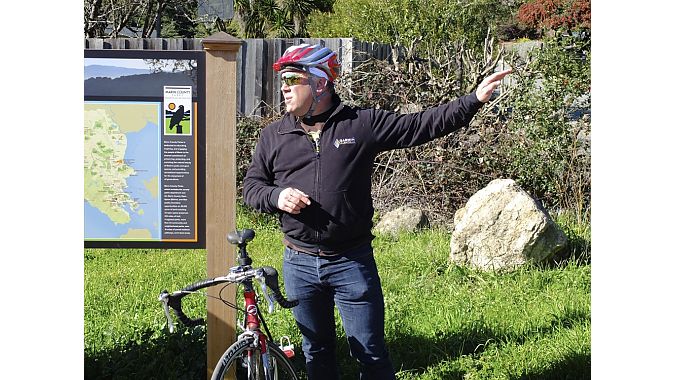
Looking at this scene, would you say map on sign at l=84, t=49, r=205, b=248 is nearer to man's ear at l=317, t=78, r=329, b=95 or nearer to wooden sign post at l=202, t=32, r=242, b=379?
wooden sign post at l=202, t=32, r=242, b=379

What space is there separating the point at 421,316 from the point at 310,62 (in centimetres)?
270

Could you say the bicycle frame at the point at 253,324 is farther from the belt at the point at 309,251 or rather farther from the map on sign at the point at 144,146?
the map on sign at the point at 144,146

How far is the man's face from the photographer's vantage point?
4.06 metres

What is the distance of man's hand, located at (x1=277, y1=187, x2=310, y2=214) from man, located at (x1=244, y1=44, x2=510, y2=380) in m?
0.04

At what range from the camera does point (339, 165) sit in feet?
13.2

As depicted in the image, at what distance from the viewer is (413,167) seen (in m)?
9.13

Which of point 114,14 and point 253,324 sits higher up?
point 114,14

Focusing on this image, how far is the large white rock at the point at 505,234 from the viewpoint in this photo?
23.8ft

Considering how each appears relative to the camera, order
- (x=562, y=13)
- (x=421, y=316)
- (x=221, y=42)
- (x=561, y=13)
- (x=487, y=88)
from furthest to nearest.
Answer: (x=561, y=13) < (x=562, y=13) < (x=421, y=316) < (x=221, y=42) < (x=487, y=88)

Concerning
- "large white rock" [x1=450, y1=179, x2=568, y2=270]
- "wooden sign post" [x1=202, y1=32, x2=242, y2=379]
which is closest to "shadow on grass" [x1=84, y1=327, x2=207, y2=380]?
"wooden sign post" [x1=202, y1=32, x2=242, y2=379]

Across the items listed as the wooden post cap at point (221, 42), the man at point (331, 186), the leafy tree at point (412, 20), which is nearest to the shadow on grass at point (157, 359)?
the man at point (331, 186)

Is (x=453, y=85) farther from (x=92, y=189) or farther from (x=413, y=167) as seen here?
(x=92, y=189)

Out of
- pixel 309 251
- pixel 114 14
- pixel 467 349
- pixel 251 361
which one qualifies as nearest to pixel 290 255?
pixel 309 251

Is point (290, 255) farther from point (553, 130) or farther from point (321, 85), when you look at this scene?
point (553, 130)
